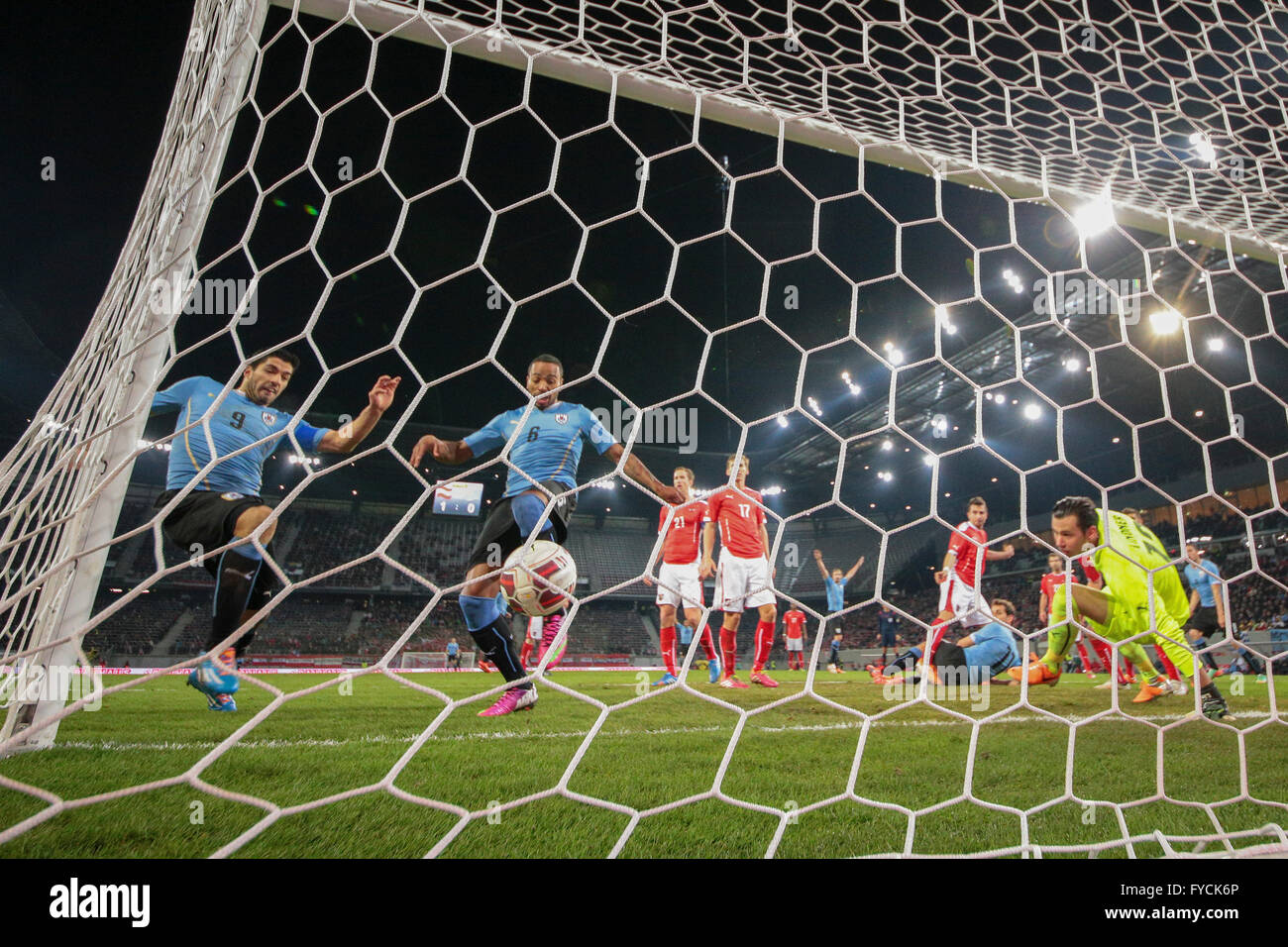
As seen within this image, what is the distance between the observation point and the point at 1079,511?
2.07 meters

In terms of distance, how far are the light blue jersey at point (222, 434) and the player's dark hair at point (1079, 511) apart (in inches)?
95.0

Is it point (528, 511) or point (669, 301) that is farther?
point (528, 511)

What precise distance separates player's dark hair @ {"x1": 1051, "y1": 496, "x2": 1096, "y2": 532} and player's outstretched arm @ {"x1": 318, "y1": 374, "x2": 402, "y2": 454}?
2.11 metres

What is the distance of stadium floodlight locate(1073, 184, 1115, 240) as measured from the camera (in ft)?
6.84

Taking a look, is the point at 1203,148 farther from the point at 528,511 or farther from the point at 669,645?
the point at 669,645

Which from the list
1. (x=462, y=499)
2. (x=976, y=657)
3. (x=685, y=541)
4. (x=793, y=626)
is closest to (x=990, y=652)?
(x=976, y=657)

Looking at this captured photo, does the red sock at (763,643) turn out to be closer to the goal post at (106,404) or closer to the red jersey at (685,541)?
the red jersey at (685,541)

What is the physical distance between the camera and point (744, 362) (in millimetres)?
11289

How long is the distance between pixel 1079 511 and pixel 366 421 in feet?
7.50

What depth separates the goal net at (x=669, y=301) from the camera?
1.18 m

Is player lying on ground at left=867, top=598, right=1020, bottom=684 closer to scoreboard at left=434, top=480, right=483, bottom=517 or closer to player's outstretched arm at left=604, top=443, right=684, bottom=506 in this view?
player's outstretched arm at left=604, top=443, right=684, bottom=506

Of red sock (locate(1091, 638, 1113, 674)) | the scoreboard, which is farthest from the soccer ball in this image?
the scoreboard
